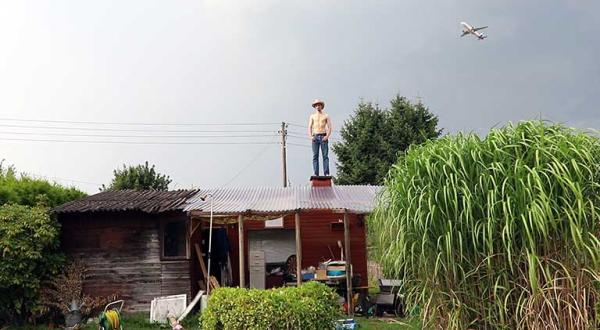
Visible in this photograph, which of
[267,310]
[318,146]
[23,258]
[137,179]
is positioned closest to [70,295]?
[23,258]

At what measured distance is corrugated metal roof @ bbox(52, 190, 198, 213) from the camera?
10.8 meters

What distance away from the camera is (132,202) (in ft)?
37.2

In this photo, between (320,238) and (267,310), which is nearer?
(267,310)

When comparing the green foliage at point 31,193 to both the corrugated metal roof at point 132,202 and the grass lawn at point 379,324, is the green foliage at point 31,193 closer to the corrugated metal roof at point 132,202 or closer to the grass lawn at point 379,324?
the corrugated metal roof at point 132,202

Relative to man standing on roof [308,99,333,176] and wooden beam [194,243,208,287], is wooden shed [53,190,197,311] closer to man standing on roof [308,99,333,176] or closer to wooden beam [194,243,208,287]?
wooden beam [194,243,208,287]

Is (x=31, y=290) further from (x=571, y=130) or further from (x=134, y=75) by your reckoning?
(x=571, y=130)

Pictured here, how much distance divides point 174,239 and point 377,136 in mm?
14096

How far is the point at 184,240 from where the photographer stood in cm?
1134

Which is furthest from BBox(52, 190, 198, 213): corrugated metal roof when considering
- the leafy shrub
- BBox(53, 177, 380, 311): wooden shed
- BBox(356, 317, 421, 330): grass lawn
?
BBox(356, 317, 421, 330): grass lawn

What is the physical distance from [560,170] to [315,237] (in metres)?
9.35

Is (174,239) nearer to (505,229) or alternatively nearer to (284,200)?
(284,200)

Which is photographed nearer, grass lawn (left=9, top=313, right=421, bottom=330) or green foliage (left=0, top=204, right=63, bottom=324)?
grass lawn (left=9, top=313, right=421, bottom=330)

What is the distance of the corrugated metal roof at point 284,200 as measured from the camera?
10148 mm

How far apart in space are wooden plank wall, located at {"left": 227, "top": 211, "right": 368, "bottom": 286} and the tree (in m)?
10.9
